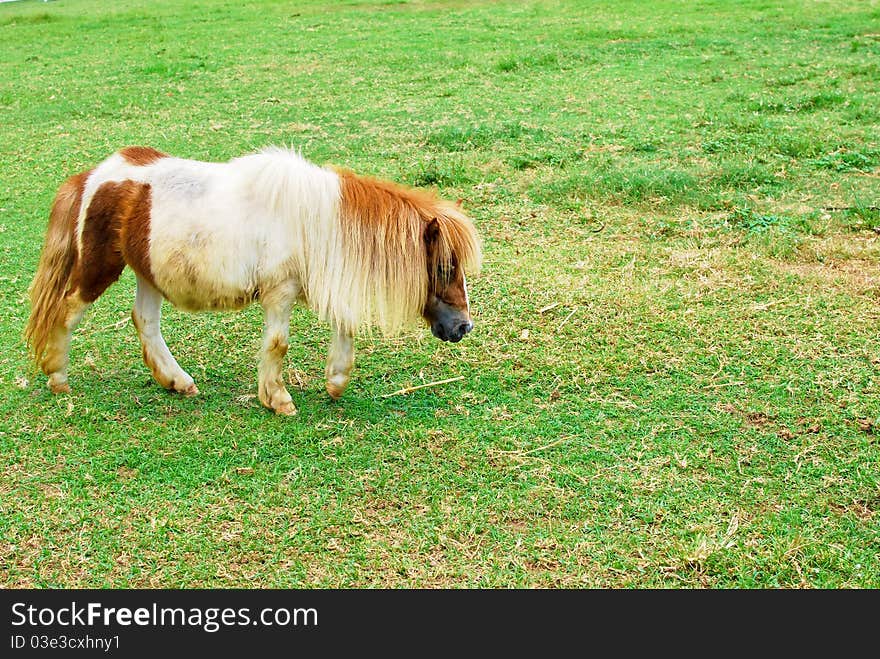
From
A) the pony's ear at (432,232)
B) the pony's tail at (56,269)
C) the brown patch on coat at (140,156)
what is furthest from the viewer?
the pony's tail at (56,269)

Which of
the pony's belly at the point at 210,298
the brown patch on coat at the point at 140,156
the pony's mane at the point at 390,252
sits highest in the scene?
the brown patch on coat at the point at 140,156

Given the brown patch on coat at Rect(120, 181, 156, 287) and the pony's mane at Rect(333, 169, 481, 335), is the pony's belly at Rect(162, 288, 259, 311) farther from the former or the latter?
the pony's mane at Rect(333, 169, 481, 335)

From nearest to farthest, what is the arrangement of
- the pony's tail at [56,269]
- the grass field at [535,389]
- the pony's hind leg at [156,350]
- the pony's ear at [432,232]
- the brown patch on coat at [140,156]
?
the grass field at [535,389] → the pony's ear at [432,232] → the brown patch on coat at [140,156] → the pony's tail at [56,269] → the pony's hind leg at [156,350]

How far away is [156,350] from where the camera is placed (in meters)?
5.02

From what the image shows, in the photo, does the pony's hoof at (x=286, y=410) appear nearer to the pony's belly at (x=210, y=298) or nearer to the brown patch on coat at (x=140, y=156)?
the pony's belly at (x=210, y=298)

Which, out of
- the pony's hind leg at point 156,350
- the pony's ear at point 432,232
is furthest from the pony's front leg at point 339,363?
the pony's hind leg at point 156,350

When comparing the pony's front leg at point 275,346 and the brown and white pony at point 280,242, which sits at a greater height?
the brown and white pony at point 280,242

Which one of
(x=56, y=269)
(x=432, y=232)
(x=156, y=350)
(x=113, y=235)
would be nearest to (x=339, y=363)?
(x=432, y=232)

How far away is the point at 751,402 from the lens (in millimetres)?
4762

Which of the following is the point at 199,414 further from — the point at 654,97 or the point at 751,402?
the point at 654,97

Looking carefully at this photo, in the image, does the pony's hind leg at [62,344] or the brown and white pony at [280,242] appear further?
the pony's hind leg at [62,344]

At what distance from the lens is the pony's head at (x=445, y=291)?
450 cm

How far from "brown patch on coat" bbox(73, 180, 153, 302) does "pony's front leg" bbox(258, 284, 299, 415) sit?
2.18ft

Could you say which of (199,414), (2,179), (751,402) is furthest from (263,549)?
(2,179)
